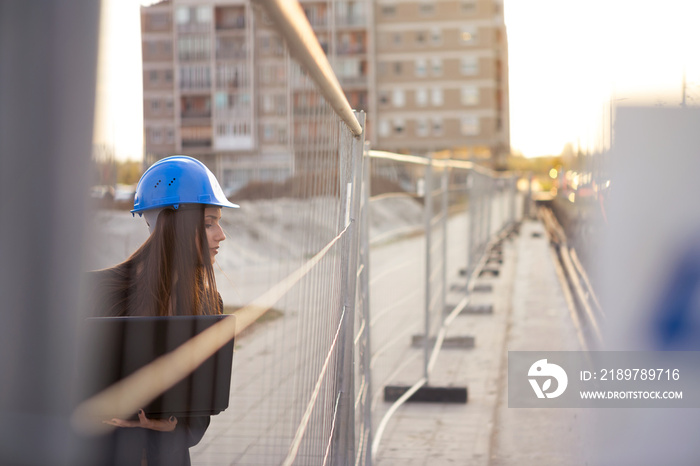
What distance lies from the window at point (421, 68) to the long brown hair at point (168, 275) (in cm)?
7522

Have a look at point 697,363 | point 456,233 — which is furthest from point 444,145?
point 697,363

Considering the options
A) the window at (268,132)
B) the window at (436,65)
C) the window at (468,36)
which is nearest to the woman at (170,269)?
the window at (268,132)

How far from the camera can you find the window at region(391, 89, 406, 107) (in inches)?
3000

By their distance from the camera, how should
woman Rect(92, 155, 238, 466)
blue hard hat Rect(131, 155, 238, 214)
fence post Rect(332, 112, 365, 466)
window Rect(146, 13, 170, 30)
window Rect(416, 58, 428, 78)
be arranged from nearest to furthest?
1. window Rect(146, 13, 170, 30)
2. woman Rect(92, 155, 238, 466)
3. blue hard hat Rect(131, 155, 238, 214)
4. fence post Rect(332, 112, 365, 466)
5. window Rect(416, 58, 428, 78)

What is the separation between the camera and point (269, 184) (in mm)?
1631

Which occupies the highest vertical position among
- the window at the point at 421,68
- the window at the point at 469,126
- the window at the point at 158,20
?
the window at the point at 421,68

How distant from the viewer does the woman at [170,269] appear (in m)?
1.82

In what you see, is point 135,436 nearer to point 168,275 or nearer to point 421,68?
point 168,275

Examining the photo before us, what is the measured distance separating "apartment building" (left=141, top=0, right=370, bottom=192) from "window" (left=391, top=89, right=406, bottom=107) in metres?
75.4

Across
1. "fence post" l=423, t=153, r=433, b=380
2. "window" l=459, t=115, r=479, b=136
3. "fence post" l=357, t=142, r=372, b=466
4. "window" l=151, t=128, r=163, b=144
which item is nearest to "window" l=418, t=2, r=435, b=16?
"window" l=459, t=115, r=479, b=136

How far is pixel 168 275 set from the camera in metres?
1.91

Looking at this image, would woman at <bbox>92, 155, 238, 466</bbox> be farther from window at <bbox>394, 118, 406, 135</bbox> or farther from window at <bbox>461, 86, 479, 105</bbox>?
window at <bbox>394, 118, 406, 135</bbox>

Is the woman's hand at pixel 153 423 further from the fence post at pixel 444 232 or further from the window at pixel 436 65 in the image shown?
the window at pixel 436 65

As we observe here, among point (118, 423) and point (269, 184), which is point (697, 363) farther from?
Answer: point (118, 423)
